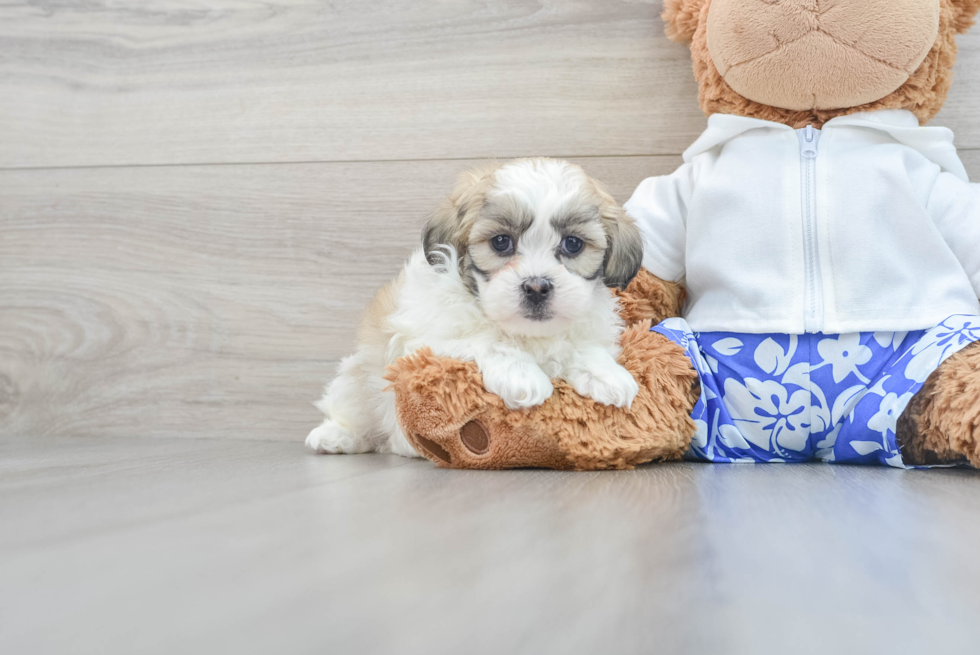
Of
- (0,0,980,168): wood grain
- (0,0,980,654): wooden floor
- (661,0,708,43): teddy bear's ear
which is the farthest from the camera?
(0,0,980,168): wood grain

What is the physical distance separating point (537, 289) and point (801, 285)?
1.60 ft

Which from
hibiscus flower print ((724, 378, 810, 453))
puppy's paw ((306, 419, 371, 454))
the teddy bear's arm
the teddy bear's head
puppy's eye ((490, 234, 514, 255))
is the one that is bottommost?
puppy's paw ((306, 419, 371, 454))

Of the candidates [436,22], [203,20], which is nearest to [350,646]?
[436,22]

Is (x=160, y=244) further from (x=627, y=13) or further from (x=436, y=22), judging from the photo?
(x=627, y=13)

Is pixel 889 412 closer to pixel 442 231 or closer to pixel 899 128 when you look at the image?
pixel 899 128

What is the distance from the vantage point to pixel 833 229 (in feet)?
4.22

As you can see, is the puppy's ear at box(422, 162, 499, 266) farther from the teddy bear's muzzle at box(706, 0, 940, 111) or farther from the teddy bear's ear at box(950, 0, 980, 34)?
the teddy bear's ear at box(950, 0, 980, 34)

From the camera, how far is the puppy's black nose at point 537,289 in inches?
43.6

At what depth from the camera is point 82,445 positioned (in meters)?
1.65

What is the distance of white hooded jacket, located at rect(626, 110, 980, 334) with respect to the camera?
1.26 meters

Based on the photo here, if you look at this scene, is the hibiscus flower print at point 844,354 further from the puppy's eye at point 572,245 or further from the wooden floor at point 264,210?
the puppy's eye at point 572,245

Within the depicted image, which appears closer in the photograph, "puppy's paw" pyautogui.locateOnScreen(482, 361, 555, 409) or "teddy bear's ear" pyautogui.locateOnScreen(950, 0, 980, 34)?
"puppy's paw" pyautogui.locateOnScreen(482, 361, 555, 409)

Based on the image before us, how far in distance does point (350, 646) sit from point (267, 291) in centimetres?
143

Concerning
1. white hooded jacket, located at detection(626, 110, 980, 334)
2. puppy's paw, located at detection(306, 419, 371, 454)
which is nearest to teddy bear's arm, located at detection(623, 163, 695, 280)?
white hooded jacket, located at detection(626, 110, 980, 334)
